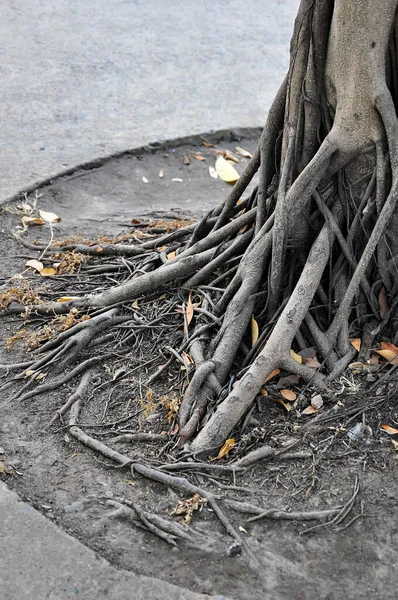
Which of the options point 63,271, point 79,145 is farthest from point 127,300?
point 79,145

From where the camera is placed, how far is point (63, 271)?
482cm

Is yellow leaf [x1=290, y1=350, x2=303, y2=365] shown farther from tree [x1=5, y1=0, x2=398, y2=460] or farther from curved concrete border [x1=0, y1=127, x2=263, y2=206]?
curved concrete border [x1=0, y1=127, x2=263, y2=206]

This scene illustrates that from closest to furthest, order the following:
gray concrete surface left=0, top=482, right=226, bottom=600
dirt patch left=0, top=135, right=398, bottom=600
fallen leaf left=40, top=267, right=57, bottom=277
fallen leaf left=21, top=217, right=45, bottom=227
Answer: gray concrete surface left=0, top=482, right=226, bottom=600 < dirt patch left=0, top=135, right=398, bottom=600 < fallen leaf left=40, top=267, right=57, bottom=277 < fallen leaf left=21, top=217, right=45, bottom=227

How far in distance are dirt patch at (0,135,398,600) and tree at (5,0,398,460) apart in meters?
0.15

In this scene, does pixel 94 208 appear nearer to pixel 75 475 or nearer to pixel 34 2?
pixel 75 475

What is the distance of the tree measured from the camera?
138 inches

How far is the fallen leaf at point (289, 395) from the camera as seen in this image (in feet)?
12.0

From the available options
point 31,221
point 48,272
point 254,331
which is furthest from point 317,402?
point 31,221

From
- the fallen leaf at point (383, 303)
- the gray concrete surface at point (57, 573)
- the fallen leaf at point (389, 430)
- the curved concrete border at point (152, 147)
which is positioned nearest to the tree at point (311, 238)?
the fallen leaf at point (383, 303)

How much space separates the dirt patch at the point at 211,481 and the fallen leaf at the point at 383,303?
369 mm

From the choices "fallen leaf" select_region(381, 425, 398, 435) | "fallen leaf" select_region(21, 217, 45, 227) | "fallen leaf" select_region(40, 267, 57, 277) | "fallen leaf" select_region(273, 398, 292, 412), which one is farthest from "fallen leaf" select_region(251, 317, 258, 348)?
"fallen leaf" select_region(21, 217, 45, 227)

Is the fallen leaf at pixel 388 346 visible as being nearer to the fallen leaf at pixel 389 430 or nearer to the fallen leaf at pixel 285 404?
the fallen leaf at pixel 389 430

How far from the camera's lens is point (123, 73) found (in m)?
7.59

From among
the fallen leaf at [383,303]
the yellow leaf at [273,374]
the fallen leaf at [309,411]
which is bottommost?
the fallen leaf at [309,411]
